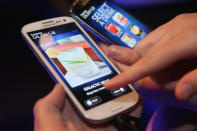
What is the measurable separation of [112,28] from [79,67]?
31cm

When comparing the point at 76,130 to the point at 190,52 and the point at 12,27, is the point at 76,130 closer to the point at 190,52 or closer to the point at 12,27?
the point at 190,52

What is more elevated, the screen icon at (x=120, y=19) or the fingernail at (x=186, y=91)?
the screen icon at (x=120, y=19)

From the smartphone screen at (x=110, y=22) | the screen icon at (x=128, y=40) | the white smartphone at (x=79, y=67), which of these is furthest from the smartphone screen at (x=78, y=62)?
the screen icon at (x=128, y=40)

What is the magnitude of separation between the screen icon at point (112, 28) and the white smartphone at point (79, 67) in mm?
170

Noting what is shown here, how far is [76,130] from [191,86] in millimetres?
323

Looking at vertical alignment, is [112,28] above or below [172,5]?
above

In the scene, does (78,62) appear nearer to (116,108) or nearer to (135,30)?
(116,108)

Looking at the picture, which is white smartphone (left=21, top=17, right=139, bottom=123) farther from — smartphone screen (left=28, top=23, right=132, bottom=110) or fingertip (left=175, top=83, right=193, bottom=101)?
fingertip (left=175, top=83, right=193, bottom=101)

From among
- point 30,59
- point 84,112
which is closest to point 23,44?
point 30,59

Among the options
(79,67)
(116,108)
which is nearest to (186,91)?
(116,108)

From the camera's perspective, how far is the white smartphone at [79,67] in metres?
0.68

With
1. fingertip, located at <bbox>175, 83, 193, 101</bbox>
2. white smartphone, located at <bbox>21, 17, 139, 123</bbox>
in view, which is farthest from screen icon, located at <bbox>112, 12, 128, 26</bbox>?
fingertip, located at <bbox>175, 83, 193, 101</bbox>

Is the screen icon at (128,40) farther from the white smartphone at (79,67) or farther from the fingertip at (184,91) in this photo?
the fingertip at (184,91)

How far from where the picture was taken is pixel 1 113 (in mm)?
931
